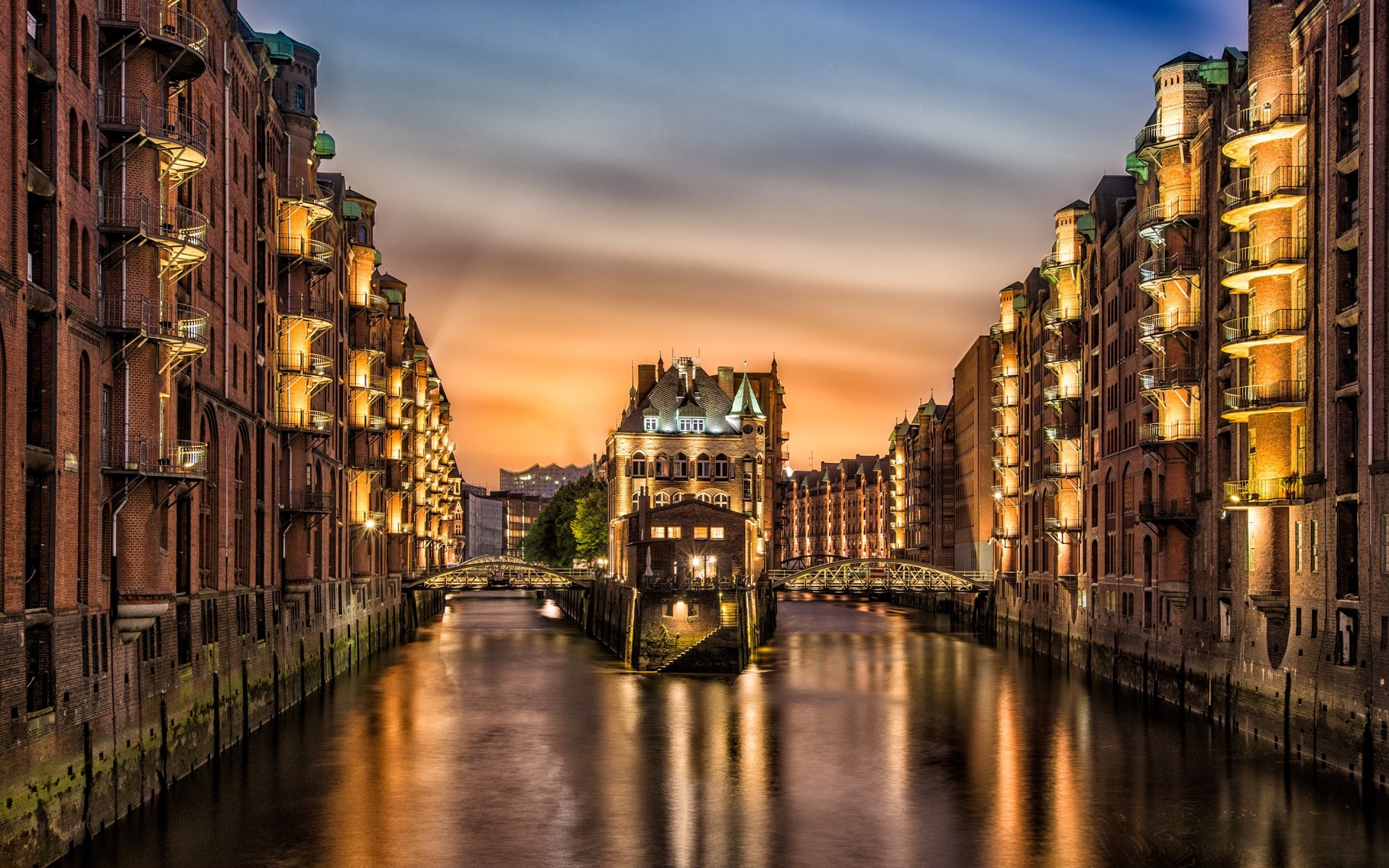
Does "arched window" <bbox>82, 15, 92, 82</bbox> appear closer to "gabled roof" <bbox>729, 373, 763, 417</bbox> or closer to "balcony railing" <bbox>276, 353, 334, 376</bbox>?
"balcony railing" <bbox>276, 353, 334, 376</bbox>

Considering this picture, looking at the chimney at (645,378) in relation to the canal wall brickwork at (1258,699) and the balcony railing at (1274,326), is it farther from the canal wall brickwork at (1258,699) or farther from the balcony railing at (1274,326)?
the balcony railing at (1274,326)

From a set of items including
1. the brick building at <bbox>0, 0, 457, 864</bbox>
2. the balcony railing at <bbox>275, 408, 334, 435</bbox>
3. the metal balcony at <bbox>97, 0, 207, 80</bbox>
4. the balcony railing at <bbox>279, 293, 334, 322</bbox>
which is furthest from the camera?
the balcony railing at <bbox>279, 293, 334, 322</bbox>

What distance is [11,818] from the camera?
25.6 m

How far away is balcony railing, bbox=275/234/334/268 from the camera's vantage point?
56.1 m

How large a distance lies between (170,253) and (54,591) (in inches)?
372

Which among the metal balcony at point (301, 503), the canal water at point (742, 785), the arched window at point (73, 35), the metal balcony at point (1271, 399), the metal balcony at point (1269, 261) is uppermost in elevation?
the arched window at point (73, 35)

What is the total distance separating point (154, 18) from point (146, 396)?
886cm

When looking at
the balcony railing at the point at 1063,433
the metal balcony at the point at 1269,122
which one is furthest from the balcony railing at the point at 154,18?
the balcony railing at the point at 1063,433

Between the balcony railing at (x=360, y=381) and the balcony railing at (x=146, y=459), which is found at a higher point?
the balcony railing at (x=360, y=381)

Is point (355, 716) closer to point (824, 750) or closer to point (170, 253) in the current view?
point (824, 750)

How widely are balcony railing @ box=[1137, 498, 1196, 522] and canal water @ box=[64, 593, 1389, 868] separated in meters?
7.34

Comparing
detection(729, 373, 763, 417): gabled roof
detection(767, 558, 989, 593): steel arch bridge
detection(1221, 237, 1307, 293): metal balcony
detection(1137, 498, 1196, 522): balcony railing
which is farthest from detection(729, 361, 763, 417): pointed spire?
detection(1221, 237, 1307, 293): metal balcony

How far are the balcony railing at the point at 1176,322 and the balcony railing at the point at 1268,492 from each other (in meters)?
10.2

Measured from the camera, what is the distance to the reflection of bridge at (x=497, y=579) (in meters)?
109
